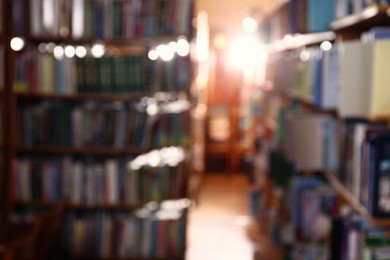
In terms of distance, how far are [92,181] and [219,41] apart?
14.6ft

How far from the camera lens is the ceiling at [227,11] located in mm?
8117

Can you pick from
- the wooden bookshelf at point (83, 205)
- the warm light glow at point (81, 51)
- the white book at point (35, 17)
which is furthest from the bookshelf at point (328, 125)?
the white book at point (35, 17)

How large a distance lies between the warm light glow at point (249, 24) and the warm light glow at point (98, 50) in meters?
3.78

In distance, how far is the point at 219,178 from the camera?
7.82m

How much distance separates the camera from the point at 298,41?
14.8 ft

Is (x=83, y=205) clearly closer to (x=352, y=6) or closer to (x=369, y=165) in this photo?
(x=352, y=6)

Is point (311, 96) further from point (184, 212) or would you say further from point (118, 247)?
point (118, 247)

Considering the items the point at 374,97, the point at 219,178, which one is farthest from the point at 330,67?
the point at 219,178

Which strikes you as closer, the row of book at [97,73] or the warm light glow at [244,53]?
the row of book at [97,73]

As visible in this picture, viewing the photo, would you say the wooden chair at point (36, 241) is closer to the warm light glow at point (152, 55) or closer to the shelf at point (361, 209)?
the warm light glow at point (152, 55)

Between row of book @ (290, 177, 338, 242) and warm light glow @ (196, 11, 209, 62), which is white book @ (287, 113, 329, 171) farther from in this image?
warm light glow @ (196, 11, 209, 62)

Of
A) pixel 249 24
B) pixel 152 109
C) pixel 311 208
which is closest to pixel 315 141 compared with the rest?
pixel 311 208

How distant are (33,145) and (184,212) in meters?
1.12

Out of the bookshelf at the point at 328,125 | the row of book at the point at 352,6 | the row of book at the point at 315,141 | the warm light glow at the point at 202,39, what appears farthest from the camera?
the warm light glow at the point at 202,39
